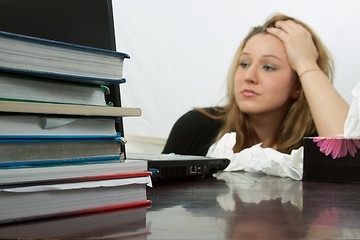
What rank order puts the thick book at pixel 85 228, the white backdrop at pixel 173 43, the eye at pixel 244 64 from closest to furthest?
the thick book at pixel 85 228, the eye at pixel 244 64, the white backdrop at pixel 173 43

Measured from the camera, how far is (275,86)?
1920 mm

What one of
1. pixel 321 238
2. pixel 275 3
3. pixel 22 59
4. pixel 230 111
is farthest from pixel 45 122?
pixel 275 3

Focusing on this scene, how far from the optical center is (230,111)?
2.06 m

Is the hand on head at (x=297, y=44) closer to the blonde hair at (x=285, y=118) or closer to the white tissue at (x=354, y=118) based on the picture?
the blonde hair at (x=285, y=118)

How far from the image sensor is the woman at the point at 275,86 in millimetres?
1866

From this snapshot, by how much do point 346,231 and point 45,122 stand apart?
247 mm

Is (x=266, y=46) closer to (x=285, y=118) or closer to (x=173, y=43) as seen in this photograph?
(x=285, y=118)

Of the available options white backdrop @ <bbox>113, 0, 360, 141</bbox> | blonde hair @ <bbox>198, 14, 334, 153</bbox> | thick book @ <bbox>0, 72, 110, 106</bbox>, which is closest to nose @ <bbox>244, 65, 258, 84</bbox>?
blonde hair @ <bbox>198, 14, 334, 153</bbox>

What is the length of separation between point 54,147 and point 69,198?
4 centimetres

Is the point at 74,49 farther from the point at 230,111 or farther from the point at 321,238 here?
the point at 230,111

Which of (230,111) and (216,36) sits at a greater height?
(216,36)

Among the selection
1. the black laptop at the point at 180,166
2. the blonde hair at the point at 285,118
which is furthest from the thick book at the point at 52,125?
the blonde hair at the point at 285,118

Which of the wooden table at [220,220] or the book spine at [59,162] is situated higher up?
the book spine at [59,162]

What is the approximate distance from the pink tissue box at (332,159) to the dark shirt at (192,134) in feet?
4.37
